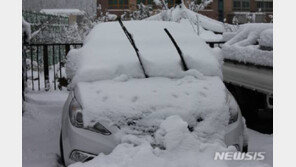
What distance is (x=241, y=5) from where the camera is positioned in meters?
37.9

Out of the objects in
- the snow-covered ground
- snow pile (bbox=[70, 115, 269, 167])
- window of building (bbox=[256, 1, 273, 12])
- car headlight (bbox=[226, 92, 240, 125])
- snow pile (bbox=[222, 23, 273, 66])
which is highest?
window of building (bbox=[256, 1, 273, 12])

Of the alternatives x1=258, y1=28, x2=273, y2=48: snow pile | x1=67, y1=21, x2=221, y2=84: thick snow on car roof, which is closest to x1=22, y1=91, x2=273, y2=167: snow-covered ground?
x1=67, y1=21, x2=221, y2=84: thick snow on car roof

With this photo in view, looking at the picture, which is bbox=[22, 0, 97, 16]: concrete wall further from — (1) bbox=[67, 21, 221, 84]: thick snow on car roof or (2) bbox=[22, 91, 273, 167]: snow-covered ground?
(1) bbox=[67, 21, 221, 84]: thick snow on car roof

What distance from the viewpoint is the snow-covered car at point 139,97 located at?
3260 mm

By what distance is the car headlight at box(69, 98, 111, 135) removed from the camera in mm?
3256

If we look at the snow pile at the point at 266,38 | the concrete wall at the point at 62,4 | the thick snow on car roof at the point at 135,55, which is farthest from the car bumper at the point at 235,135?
the concrete wall at the point at 62,4

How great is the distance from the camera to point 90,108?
3324mm

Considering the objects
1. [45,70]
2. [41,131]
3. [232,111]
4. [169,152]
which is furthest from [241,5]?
[169,152]

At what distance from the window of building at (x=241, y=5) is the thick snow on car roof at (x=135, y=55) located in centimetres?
3438

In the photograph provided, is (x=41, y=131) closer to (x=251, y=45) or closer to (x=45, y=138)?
(x=45, y=138)

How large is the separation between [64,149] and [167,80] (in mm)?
1229

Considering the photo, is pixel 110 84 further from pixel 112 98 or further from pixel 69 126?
pixel 69 126

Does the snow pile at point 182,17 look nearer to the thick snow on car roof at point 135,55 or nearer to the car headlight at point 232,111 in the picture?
the thick snow on car roof at point 135,55

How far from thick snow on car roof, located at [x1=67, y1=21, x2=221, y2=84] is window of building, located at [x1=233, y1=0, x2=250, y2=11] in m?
34.4
